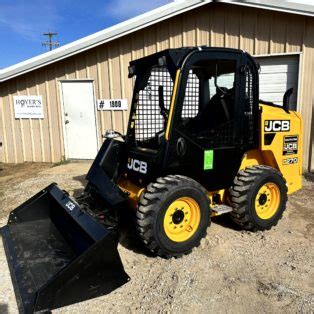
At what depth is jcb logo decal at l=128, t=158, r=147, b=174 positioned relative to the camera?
12.3ft

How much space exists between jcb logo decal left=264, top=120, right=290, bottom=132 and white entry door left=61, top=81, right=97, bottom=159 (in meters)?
5.51

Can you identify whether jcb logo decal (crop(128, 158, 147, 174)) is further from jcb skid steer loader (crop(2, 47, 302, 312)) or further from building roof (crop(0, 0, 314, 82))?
building roof (crop(0, 0, 314, 82))

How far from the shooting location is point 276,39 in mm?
7188

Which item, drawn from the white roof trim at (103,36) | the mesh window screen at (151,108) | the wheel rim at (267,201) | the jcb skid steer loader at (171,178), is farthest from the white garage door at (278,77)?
the mesh window screen at (151,108)

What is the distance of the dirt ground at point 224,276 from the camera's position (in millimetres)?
2793

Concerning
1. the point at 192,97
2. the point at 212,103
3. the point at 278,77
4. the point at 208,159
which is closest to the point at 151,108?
the point at 192,97

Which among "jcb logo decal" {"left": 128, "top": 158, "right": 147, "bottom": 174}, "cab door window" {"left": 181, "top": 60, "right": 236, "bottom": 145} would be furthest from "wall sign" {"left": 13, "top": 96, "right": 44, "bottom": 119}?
"cab door window" {"left": 181, "top": 60, "right": 236, "bottom": 145}

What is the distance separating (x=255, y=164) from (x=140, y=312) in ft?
8.39

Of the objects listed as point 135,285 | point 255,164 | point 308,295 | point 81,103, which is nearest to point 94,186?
point 135,285

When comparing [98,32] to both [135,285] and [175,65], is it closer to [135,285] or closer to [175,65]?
[175,65]

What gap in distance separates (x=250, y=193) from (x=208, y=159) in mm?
694

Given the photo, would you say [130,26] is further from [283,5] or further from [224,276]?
[224,276]

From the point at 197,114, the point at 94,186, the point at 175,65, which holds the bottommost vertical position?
the point at 94,186

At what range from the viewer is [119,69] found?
832 cm
